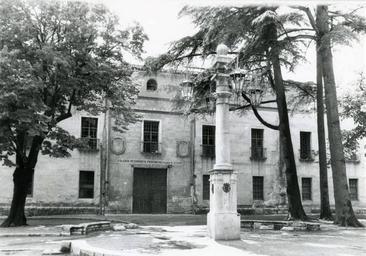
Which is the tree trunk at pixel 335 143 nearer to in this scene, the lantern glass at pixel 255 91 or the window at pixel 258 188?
the lantern glass at pixel 255 91

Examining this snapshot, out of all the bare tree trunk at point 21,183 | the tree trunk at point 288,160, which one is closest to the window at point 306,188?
the tree trunk at point 288,160

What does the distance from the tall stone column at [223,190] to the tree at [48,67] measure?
273 inches

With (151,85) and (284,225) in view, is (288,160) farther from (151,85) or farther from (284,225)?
(151,85)

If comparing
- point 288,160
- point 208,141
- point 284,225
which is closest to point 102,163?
point 208,141

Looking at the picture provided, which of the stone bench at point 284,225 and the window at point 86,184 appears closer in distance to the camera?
the stone bench at point 284,225

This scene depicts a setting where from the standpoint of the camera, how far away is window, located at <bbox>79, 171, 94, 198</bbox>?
25.9m

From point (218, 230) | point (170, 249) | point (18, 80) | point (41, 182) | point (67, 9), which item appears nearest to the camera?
point (170, 249)

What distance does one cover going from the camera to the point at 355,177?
31.6 m

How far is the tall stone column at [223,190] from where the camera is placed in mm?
10820

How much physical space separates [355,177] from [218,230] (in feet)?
78.3

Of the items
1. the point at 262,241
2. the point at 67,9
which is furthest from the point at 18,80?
the point at 262,241

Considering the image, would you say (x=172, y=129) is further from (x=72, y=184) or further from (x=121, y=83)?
(x=121, y=83)

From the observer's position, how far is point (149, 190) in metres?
27.2

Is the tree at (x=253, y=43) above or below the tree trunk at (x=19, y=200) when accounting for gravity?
above
